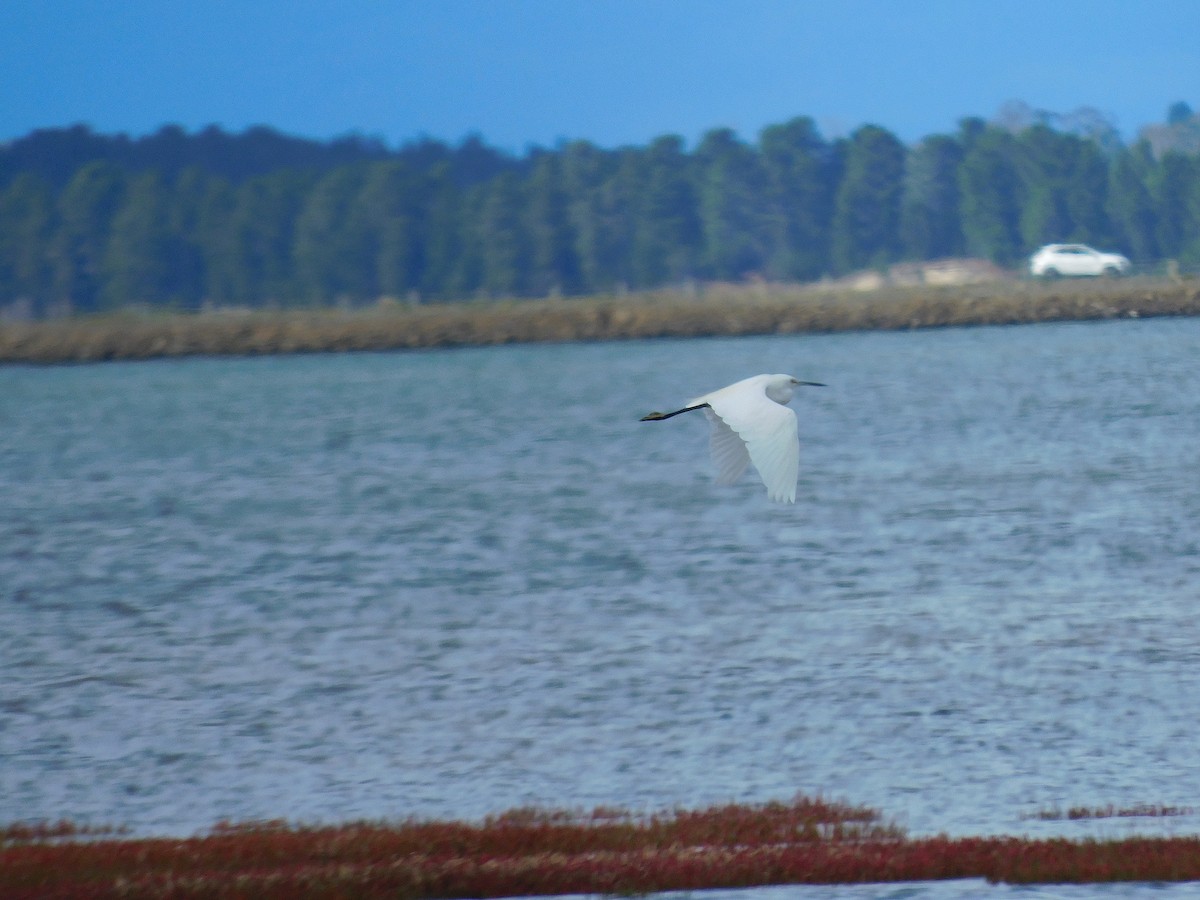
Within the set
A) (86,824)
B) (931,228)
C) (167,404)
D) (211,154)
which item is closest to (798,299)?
(167,404)

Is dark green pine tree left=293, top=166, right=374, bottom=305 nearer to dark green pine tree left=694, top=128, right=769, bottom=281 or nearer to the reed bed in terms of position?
dark green pine tree left=694, top=128, right=769, bottom=281

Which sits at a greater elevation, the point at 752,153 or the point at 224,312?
the point at 752,153

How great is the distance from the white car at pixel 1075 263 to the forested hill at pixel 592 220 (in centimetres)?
4160

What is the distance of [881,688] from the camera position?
53.1 ft

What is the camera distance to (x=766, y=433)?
998cm

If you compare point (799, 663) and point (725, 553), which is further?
point (725, 553)

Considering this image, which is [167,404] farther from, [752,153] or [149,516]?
[752,153]

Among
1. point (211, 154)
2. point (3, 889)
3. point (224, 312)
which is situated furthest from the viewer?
point (211, 154)

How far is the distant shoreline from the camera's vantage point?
262 ft

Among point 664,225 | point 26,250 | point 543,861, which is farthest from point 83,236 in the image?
point 543,861

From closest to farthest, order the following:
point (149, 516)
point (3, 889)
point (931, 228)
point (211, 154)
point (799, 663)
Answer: point (3, 889)
point (799, 663)
point (149, 516)
point (931, 228)
point (211, 154)

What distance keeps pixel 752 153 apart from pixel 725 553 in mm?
119654

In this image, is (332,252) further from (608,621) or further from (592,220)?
(608,621)

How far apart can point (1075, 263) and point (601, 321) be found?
894 inches
